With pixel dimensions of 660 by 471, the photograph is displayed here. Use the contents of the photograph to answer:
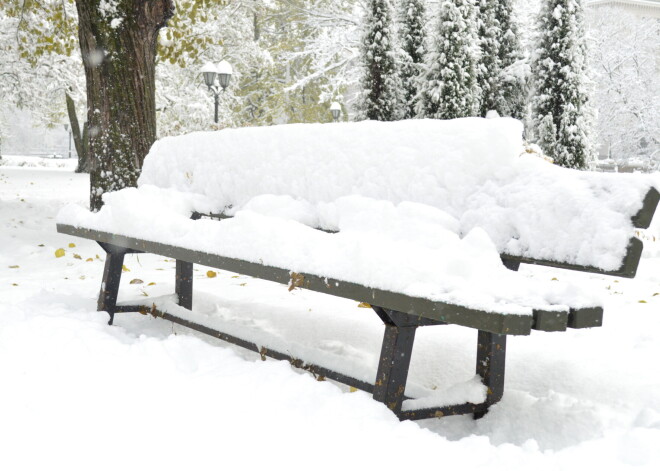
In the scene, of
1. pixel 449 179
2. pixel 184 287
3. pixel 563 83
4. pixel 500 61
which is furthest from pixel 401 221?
pixel 500 61

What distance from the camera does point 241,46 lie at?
24219 millimetres

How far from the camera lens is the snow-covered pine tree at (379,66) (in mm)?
17828

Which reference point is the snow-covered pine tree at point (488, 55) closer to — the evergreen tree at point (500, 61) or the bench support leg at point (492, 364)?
the evergreen tree at point (500, 61)

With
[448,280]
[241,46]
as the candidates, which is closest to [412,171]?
[448,280]

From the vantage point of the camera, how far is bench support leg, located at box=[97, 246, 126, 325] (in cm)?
419

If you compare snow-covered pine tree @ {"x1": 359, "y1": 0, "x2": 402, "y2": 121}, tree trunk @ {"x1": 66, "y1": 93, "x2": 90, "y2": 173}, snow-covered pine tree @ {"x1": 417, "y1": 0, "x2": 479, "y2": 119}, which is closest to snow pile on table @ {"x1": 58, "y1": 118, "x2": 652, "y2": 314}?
snow-covered pine tree @ {"x1": 417, "y1": 0, "x2": 479, "y2": 119}

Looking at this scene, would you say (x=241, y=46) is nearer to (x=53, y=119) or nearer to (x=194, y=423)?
(x=53, y=119)

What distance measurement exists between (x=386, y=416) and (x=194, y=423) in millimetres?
685

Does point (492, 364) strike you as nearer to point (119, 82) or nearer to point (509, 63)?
point (119, 82)

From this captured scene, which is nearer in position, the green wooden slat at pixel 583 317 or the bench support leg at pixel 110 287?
the green wooden slat at pixel 583 317

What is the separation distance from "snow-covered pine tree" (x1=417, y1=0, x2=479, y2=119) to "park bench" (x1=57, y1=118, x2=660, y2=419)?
13.5 meters

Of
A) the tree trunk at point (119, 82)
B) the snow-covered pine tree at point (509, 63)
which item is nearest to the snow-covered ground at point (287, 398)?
the tree trunk at point (119, 82)

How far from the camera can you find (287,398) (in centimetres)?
266

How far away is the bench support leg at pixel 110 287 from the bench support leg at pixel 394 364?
2.15 metres
